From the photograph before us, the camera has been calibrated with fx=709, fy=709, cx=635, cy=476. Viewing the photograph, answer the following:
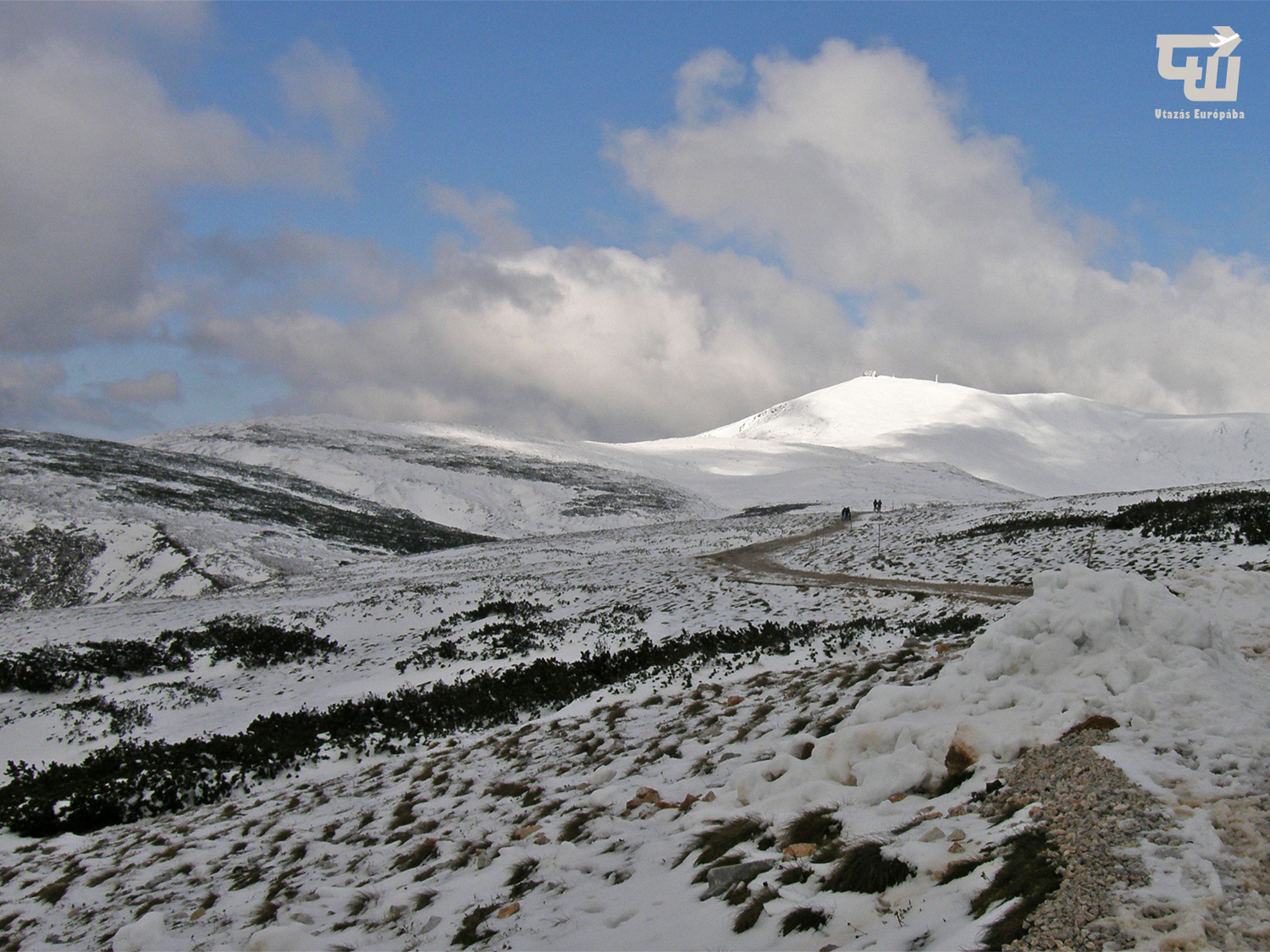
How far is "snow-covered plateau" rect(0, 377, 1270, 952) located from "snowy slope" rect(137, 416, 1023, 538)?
5120 cm

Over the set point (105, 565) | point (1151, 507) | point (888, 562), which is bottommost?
point (105, 565)

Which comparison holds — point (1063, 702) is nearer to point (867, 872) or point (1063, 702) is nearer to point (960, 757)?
point (960, 757)

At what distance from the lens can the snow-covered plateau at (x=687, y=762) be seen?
3943mm

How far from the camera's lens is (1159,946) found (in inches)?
114

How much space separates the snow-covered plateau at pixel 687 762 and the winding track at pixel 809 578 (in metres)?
0.36

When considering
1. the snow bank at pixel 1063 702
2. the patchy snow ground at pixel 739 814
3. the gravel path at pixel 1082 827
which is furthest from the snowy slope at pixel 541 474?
the gravel path at pixel 1082 827

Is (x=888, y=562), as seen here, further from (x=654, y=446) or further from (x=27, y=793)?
(x=654, y=446)

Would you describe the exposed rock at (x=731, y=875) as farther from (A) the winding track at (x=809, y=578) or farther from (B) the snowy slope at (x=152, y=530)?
(B) the snowy slope at (x=152, y=530)

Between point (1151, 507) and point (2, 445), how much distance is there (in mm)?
87772

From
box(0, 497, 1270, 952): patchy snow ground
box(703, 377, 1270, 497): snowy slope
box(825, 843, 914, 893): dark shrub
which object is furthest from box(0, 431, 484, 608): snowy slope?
box(703, 377, 1270, 497): snowy slope

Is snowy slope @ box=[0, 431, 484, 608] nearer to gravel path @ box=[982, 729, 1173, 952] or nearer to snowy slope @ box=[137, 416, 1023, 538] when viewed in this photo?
snowy slope @ box=[137, 416, 1023, 538]

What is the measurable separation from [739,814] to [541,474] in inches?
3677

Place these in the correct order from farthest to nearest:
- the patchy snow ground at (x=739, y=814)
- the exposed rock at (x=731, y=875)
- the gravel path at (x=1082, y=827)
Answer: the exposed rock at (x=731, y=875)
the patchy snow ground at (x=739, y=814)
the gravel path at (x=1082, y=827)

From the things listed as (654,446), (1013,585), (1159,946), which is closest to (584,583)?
(1013,585)
